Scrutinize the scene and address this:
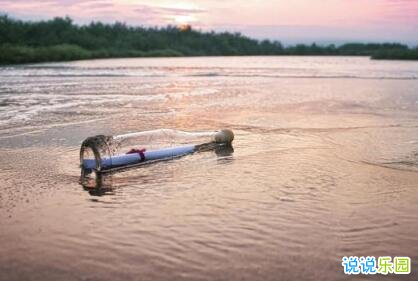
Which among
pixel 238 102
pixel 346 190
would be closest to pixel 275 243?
pixel 346 190

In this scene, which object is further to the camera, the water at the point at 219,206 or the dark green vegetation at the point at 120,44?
the dark green vegetation at the point at 120,44

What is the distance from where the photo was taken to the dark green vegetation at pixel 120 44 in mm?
76562

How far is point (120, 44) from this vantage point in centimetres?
11812

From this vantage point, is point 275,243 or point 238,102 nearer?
point 275,243

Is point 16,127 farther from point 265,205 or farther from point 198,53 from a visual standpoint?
point 198,53

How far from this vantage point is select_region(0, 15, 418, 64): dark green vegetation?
76.6 meters

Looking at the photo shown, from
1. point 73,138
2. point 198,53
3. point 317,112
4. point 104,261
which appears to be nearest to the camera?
point 104,261

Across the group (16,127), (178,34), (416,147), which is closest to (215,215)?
(416,147)

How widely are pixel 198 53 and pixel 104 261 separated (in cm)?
12710

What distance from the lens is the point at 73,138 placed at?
1202cm

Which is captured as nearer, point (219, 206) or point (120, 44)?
point (219, 206)

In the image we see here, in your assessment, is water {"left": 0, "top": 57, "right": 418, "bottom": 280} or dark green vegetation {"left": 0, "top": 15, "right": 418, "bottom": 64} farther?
dark green vegetation {"left": 0, "top": 15, "right": 418, "bottom": 64}

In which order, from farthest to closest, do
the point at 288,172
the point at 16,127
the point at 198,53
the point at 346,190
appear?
the point at 198,53, the point at 16,127, the point at 288,172, the point at 346,190

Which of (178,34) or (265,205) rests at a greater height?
(178,34)
